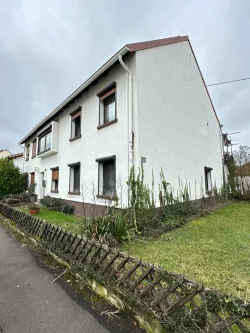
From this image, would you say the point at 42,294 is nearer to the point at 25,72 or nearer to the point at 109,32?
the point at 109,32

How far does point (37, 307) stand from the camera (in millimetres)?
2627

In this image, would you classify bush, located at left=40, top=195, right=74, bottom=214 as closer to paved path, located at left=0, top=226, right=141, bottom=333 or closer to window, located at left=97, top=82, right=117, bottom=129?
window, located at left=97, top=82, right=117, bottom=129

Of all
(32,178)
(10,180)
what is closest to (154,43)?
(32,178)

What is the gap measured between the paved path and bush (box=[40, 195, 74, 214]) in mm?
5275

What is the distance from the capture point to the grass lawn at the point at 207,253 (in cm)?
301

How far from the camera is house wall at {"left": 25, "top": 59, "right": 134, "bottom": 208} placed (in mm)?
6703

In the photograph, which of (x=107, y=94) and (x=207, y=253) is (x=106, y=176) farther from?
(x=207, y=253)

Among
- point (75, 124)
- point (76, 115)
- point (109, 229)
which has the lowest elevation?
point (109, 229)

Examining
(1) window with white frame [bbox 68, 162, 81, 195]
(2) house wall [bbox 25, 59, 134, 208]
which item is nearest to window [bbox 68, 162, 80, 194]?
(1) window with white frame [bbox 68, 162, 81, 195]

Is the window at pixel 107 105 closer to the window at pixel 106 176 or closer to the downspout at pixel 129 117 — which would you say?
the downspout at pixel 129 117

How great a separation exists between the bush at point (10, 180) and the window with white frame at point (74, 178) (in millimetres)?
8145

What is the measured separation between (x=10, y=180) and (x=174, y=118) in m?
14.2

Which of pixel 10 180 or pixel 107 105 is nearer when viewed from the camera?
pixel 107 105

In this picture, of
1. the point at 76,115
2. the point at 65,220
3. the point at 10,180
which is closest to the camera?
the point at 65,220
